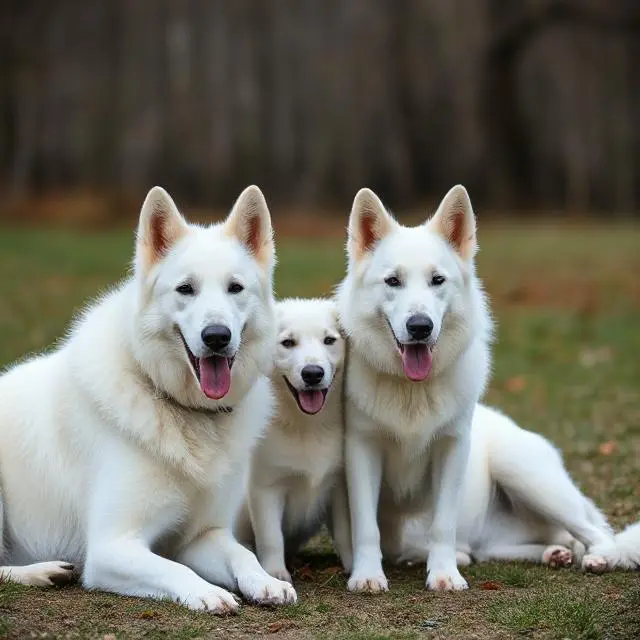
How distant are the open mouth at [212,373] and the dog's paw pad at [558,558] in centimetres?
198

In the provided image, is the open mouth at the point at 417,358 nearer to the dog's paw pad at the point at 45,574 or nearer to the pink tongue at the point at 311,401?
the pink tongue at the point at 311,401

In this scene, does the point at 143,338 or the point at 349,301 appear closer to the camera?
the point at 143,338

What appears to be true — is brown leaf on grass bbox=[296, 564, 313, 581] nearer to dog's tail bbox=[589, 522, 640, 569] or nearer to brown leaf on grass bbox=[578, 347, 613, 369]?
dog's tail bbox=[589, 522, 640, 569]

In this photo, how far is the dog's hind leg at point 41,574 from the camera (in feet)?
14.8

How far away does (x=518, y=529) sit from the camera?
573cm

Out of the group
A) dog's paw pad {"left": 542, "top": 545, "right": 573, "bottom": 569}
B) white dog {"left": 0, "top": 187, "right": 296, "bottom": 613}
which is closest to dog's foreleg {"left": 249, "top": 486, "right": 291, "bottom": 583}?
white dog {"left": 0, "top": 187, "right": 296, "bottom": 613}

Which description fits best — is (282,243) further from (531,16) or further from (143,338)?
Result: (143,338)

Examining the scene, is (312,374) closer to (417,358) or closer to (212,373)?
(417,358)

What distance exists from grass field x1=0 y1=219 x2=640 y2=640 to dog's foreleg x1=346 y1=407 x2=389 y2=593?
0.13 metres

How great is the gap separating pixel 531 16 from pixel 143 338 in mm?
22787

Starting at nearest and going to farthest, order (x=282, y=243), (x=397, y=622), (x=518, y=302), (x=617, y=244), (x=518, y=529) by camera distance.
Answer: (x=397, y=622)
(x=518, y=529)
(x=518, y=302)
(x=617, y=244)
(x=282, y=243)

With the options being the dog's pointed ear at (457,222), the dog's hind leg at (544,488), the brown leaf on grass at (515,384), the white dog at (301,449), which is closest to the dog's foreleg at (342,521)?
the white dog at (301,449)

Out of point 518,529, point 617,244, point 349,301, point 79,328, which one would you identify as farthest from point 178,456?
point 617,244

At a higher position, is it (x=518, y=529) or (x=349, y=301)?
(x=349, y=301)
